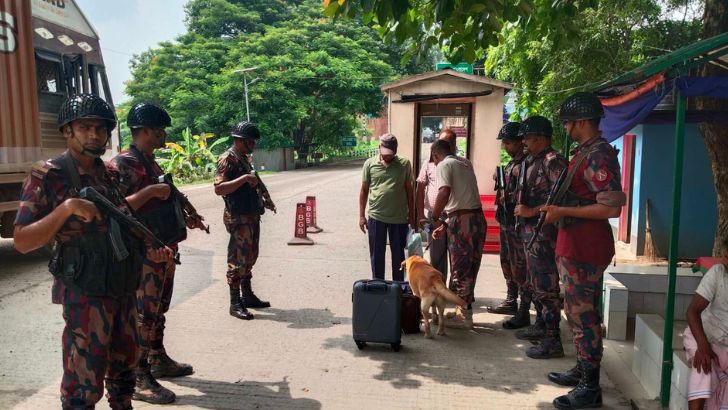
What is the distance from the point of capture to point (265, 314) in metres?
5.42

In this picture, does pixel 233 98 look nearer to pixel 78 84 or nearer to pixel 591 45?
pixel 78 84

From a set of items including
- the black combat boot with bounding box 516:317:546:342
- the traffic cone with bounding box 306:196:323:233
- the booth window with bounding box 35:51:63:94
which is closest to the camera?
the black combat boot with bounding box 516:317:546:342

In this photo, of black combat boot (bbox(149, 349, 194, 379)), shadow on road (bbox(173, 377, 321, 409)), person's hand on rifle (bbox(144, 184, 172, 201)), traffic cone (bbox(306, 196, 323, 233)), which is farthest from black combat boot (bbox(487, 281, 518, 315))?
traffic cone (bbox(306, 196, 323, 233))

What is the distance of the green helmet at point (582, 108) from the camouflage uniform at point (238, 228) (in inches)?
114

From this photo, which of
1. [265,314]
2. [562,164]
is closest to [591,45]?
[562,164]

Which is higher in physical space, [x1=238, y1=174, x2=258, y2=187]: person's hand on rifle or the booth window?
the booth window

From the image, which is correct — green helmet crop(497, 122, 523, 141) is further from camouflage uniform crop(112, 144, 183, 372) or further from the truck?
the truck

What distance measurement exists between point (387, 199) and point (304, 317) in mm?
1425

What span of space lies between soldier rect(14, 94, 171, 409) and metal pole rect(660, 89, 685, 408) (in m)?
3.09

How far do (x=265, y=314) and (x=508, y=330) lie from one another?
2.35 m

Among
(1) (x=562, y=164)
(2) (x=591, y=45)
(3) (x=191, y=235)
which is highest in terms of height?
(2) (x=591, y=45)

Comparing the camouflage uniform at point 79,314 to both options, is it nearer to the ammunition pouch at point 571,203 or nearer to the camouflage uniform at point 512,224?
the ammunition pouch at point 571,203

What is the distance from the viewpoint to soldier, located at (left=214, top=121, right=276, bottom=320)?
4.96 m

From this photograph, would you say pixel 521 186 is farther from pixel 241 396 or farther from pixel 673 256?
pixel 241 396
